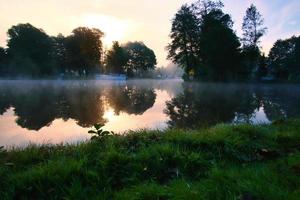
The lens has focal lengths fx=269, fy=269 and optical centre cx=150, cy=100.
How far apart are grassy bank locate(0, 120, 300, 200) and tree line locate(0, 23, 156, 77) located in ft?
215

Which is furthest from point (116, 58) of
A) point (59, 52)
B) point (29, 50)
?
point (29, 50)

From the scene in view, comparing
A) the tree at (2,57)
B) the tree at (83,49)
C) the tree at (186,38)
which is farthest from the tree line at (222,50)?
the tree at (2,57)

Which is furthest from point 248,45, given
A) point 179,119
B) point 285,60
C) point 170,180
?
point 170,180

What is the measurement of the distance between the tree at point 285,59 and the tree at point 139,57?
58.2 m

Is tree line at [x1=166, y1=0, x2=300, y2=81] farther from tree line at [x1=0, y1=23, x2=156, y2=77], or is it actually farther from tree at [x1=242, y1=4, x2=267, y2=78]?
tree line at [x1=0, y1=23, x2=156, y2=77]

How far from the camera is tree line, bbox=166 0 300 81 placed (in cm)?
4184

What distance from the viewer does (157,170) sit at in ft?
12.8

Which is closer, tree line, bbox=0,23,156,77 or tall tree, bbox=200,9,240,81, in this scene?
tall tree, bbox=200,9,240,81

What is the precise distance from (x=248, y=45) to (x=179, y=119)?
Answer: 43.0 m

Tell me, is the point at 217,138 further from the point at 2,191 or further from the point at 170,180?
the point at 2,191

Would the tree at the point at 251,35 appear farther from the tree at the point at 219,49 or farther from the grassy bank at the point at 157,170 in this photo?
the grassy bank at the point at 157,170

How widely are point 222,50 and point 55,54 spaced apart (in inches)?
2041

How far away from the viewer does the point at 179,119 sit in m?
10.5

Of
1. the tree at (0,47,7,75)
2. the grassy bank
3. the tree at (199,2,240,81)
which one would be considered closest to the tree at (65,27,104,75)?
the tree at (0,47,7,75)
